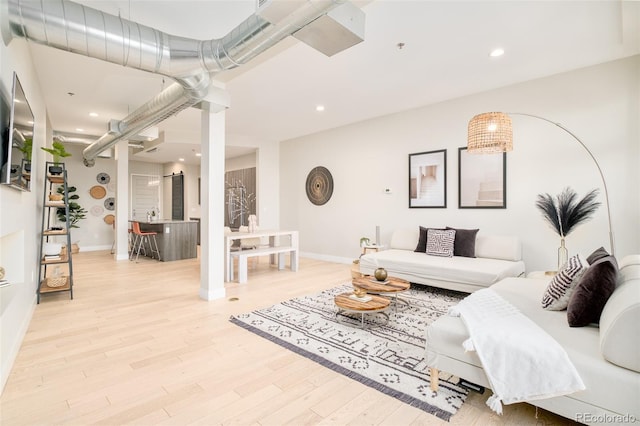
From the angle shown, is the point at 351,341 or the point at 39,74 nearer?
the point at 351,341

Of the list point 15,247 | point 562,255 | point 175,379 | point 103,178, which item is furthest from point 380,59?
point 103,178

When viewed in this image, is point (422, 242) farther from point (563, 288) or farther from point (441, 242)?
point (563, 288)

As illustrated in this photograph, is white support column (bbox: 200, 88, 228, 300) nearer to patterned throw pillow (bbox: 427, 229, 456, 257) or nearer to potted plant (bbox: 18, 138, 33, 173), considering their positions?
potted plant (bbox: 18, 138, 33, 173)

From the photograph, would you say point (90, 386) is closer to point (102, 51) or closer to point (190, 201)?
point (102, 51)

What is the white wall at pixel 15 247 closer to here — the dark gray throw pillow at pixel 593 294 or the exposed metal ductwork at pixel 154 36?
the exposed metal ductwork at pixel 154 36

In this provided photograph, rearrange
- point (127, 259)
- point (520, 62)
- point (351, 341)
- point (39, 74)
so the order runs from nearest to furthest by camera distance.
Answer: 1. point (351, 341)
2. point (520, 62)
3. point (39, 74)
4. point (127, 259)

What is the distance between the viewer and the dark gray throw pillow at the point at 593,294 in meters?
1.81

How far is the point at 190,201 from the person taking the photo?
9.88 m

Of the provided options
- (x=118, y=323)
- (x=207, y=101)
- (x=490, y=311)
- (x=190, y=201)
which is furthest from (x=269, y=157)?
(x=490, y=311)

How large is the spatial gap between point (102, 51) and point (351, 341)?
10.1 ft

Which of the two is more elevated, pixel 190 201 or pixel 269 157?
pixel 269 157

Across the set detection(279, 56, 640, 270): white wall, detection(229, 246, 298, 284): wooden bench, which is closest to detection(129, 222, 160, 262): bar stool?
detection(229, 246, 298, 284): wooden bench

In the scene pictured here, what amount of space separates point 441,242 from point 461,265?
2.35 feet

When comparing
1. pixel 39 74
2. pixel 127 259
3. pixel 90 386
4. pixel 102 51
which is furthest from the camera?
pixel 127 259
